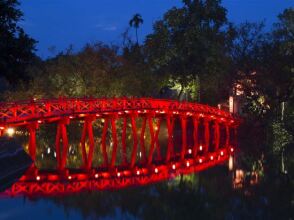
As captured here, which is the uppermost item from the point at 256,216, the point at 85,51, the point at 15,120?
the point at 85,51

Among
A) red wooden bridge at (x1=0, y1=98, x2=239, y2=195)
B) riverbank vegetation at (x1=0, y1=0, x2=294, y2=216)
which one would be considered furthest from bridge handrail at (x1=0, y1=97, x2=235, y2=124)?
riverbank vegetation at (x1=0, y1=0, x2=294, y2=216)

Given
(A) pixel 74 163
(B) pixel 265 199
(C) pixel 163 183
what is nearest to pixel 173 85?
(A) pixel 74 163

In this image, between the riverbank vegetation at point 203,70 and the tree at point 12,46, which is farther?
the riverbank vegetation at point 203,70

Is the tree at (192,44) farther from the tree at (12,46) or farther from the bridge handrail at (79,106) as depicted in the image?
the tree at (12,46)

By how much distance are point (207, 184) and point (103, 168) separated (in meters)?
7.17

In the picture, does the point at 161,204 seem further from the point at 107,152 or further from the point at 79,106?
the point at 107,152

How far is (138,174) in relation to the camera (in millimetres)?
26953

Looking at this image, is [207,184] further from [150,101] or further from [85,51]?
[85,51]

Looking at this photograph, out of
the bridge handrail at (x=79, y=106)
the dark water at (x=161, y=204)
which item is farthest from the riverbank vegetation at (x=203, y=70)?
the dark water at (x=161, y=204)

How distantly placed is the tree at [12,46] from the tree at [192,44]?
2800cm

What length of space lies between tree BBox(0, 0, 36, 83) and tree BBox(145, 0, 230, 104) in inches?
1102

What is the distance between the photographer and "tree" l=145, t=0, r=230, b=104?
4938cm

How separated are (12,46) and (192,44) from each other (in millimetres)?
29429

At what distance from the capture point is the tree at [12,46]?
22.0 meters
